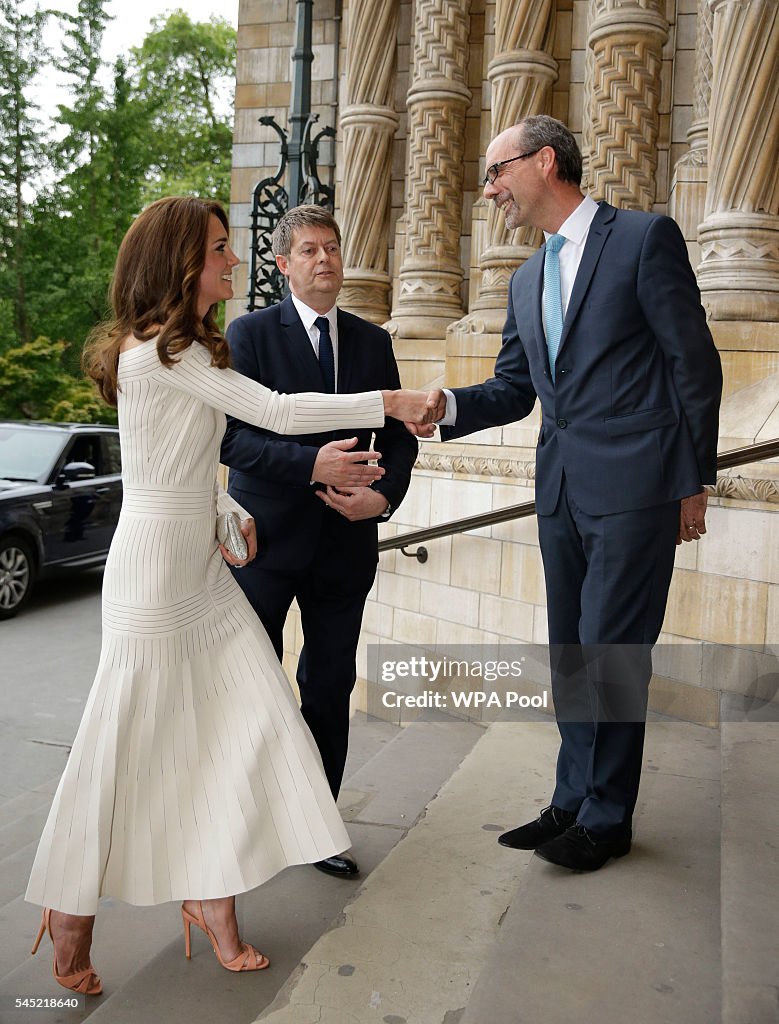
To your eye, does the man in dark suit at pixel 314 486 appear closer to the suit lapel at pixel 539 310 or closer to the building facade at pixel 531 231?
the suit lapel at pixel 539 310

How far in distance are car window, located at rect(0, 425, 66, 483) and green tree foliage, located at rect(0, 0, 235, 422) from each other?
13.5 meters

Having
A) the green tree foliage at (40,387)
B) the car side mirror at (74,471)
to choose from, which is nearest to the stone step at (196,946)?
the car side mirror at (74,471)

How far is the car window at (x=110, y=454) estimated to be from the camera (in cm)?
1119

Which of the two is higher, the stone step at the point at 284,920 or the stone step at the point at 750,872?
the stone step at the point at 750,872

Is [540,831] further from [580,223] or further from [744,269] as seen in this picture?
[744,269]

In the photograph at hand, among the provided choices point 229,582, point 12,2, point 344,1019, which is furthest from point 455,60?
point 12,2

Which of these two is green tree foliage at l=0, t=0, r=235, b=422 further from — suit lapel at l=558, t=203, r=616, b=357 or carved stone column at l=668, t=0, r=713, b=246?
suit lapel at l=558, t=203, r=616, b=357

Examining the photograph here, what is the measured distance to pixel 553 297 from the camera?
2.93 m

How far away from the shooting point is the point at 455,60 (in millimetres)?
7020

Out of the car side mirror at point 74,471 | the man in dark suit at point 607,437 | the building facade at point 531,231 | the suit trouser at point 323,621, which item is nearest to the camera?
the man in dark suit at point 607,437

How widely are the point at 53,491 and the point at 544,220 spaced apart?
8131 millimetres

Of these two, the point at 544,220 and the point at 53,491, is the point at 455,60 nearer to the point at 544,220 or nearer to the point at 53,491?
the point at 544,220

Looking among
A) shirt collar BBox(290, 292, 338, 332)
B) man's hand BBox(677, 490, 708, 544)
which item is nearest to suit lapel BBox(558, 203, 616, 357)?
man's hand BBox(677, 490, 708, 544)

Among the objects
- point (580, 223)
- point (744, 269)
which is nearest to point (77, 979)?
point (580, 223)
